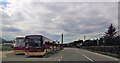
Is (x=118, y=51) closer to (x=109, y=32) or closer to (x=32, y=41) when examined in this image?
(x=32, y=41)

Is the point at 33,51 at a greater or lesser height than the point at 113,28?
lesser

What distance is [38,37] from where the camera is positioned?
18453 mm

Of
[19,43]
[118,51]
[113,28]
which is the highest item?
[113,28]

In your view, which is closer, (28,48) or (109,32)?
(28,48)

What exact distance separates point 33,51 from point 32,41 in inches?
58.3

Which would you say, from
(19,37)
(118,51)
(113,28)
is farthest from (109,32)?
(19,37)

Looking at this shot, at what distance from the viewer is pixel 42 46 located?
59.3 feet

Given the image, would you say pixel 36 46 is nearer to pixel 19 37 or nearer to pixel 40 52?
pixel 40 52

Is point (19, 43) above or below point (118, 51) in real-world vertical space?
above

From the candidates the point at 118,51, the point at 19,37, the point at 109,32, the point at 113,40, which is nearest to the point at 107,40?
the point at 113,40

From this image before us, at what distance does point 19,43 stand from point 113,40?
50.2m

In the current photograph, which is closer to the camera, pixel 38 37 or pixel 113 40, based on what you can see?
pixel 38 37

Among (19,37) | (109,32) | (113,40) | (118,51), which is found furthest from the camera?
(109,32)

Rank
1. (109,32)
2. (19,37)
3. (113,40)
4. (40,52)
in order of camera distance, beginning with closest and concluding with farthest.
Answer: (40,52), (19,37), (113,40), (109,32)
